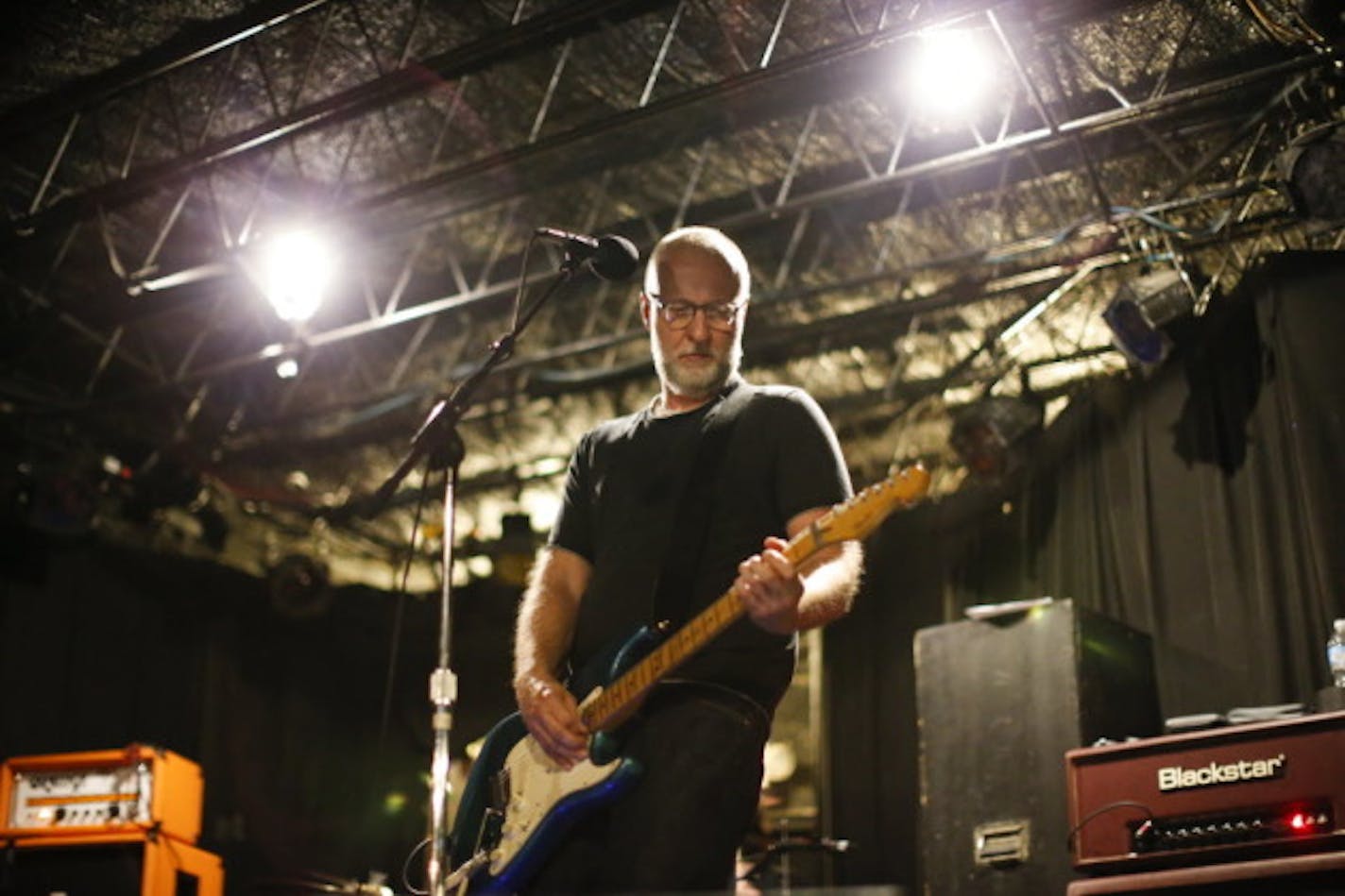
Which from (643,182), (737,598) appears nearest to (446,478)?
(737,598)

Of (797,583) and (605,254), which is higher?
(605,254)

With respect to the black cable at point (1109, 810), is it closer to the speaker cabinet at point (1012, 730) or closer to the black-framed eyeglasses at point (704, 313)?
the speaker cabinet at point (1012, 730)

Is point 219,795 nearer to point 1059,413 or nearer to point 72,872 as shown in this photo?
point 72,872

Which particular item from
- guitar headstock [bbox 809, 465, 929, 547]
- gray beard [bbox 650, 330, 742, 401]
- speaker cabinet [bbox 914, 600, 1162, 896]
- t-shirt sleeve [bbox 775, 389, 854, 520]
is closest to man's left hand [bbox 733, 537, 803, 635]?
guitar headstock [bbox 809, 465, 929, 547]

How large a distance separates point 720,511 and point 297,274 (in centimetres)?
493

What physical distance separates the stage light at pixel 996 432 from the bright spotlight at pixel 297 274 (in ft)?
11.3

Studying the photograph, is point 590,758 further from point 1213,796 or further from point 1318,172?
point 1318,172

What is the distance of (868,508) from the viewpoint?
9.52ft

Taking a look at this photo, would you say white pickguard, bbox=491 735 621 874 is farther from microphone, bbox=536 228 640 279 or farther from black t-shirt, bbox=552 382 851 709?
microphone, bbox=536 228 640 279

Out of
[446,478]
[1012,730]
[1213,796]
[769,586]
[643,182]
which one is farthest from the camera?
[643,182]

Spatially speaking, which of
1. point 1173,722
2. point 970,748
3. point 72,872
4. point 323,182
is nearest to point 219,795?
point 72,872

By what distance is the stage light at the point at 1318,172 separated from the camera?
5.92 m

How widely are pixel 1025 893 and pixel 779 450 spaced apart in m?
2.87

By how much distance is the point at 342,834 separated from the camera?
1034 centimetres
